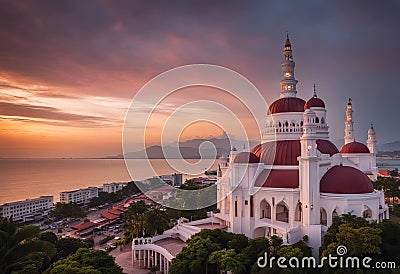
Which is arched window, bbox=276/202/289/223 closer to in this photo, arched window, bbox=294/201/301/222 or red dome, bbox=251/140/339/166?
arched window, bbox=294/201/301/222

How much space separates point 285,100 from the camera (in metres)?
34.7

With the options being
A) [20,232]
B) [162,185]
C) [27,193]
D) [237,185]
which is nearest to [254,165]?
[237,185]

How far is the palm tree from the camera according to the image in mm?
13305

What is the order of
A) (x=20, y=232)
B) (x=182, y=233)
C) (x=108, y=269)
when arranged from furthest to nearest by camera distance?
(x=182, y=233)
(x=108, y=269)
(x=20, y=232)

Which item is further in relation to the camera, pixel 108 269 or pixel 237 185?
pixel 237 185

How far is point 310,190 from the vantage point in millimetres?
26250

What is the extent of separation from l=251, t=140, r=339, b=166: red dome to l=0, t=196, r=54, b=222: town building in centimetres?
5904

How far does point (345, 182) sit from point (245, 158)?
28.5 feet

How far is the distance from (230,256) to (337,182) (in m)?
11.5

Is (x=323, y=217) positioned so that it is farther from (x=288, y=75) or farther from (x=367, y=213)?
(x=288, y=75)

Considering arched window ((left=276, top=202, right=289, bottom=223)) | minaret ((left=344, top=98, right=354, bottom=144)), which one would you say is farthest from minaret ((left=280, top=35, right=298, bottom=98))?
arched window ((left=276, top=202, right=289, bottom=223))

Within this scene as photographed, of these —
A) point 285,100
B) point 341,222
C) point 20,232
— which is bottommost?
point 341,222

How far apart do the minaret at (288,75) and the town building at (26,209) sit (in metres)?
61.4

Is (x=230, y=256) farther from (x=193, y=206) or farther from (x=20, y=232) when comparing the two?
(x=193, y=206)
